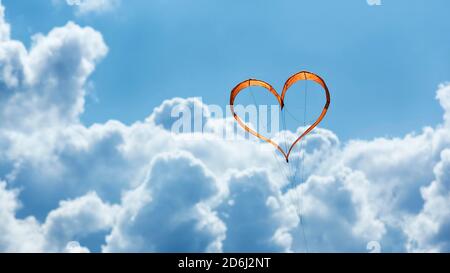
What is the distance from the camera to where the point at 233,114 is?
43688mm
